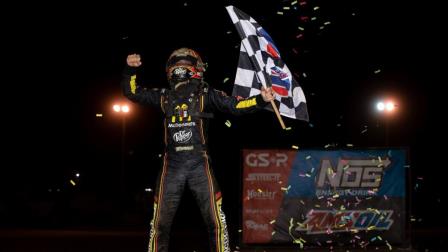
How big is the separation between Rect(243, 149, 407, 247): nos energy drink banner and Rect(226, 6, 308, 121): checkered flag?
5.73m

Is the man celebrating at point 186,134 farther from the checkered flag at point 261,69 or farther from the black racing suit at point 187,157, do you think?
the checkered flag at point 261,69

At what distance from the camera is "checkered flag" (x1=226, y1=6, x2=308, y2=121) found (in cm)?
770

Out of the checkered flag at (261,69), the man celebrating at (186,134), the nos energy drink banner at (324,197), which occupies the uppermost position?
the checkered flag at (261,69)

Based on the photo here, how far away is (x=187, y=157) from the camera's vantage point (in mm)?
6770

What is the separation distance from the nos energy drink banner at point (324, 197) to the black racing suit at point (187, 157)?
7427 millimetres

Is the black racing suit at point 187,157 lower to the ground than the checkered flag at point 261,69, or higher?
lower

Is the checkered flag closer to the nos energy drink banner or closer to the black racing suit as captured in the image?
the black racing suit

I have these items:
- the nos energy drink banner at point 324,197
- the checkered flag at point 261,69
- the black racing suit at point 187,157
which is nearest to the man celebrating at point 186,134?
the black racing suit at point 187,157

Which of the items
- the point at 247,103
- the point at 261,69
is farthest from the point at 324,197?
the point at 247,103

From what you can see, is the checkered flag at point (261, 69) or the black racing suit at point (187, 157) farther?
the checkered flag at point (261, 69)

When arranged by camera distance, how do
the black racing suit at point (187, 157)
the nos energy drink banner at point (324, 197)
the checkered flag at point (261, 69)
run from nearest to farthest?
1. the black racing suit at point (187, 157)
2. the checkered flag at point (261, 69)
3. the nos energy drink banner at point (324, 197)

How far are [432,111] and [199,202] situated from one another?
54018 millimetres

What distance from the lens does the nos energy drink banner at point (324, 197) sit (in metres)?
13.8

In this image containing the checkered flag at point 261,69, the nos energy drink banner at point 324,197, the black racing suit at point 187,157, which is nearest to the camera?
the black racing suit at point 187,157
